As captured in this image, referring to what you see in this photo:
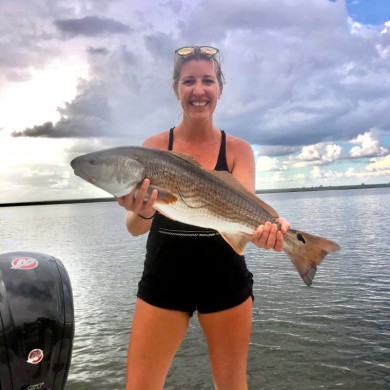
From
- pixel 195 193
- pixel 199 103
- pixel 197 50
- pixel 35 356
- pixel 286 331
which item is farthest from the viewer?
pixel 286 331

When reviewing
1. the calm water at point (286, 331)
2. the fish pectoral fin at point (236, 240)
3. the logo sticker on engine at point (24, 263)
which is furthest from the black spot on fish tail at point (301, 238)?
the calm water at point (286, 331)

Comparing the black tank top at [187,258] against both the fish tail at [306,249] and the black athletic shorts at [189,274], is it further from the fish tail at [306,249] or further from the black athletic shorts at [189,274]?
the fish tail at [306,249]

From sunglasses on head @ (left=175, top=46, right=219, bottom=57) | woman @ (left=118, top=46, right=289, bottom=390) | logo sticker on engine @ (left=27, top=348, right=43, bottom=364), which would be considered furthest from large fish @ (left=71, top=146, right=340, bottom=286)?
logo sticker on engine @ (left=27, top=348, right=43, bottom=364)

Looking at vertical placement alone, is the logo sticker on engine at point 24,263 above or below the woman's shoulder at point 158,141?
below

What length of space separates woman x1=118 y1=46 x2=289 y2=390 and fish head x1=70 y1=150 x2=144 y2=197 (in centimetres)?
10

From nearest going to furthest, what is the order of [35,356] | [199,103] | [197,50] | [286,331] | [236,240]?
[35,356]
[236,240]
[199,103]
[197,50]
[286,331]

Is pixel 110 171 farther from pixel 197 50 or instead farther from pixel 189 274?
pixel 197 50

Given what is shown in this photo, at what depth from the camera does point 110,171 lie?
3.58 meters

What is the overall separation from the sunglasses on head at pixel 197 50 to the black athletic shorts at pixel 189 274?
1580 millimetres

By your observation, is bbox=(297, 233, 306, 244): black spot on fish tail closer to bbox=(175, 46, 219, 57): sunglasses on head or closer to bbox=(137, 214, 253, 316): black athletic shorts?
bbox=(137, 214, 253, 316): black athletic shorts

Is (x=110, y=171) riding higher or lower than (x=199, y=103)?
lower

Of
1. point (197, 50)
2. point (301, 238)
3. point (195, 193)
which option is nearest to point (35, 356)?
point (195, 193)

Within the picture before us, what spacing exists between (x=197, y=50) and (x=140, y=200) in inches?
61.1

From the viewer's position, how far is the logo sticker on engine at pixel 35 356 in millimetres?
3104
